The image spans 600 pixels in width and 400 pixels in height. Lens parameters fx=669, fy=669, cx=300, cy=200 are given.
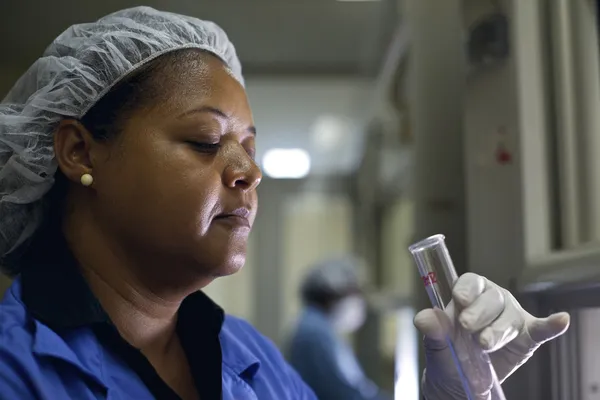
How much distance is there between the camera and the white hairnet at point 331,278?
3.23 meters

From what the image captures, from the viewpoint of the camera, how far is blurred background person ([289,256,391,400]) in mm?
2691

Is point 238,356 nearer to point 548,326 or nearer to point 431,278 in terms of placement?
point 431,278

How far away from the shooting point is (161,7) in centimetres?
114

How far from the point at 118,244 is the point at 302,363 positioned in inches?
77.5

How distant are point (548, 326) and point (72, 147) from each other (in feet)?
2.27

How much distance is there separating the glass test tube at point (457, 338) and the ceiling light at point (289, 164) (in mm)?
2186

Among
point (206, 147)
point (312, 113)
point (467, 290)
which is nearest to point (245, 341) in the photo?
point (206, 147)

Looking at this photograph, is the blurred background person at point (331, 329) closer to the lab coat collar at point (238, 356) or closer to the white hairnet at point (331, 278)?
the white hairnet at point (331, 278)

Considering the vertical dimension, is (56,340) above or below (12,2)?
below

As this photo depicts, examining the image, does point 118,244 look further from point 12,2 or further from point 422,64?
point 422,64

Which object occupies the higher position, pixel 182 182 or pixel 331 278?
pixel 182 182

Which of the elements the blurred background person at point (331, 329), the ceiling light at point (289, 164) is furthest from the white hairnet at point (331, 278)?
the ceiling light at point (289, 164)

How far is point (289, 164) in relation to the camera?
3561 mm

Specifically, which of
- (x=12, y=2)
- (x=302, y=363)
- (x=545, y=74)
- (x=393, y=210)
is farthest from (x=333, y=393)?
(x=12, y=2)
